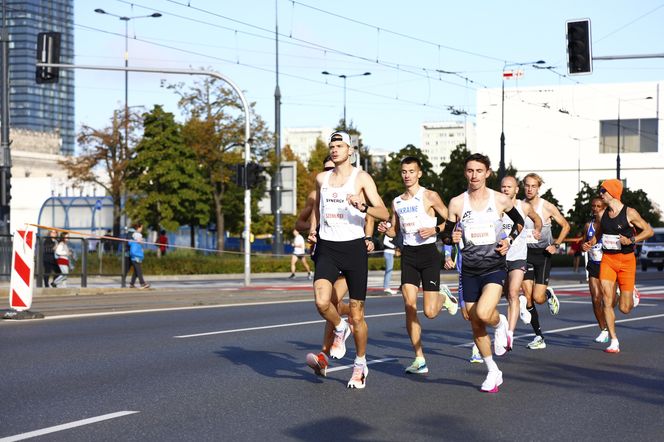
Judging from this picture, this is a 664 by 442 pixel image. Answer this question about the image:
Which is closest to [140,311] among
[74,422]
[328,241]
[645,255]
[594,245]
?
[594,245]

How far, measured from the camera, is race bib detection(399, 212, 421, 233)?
9.62 m

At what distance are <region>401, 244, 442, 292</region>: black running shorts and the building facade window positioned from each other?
Result: 287 ft

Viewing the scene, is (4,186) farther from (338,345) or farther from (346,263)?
(346,263)

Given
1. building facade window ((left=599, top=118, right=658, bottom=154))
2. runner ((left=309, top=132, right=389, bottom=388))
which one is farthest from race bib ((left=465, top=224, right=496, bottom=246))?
building facade window ((left=599, top=118, right=658, bottom=154))

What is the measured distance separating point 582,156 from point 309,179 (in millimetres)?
25800

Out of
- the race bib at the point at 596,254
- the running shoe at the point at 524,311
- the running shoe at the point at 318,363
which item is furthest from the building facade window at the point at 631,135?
the running shoe at the point at 318,363

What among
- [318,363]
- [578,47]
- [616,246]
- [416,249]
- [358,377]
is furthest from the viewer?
[578,47]

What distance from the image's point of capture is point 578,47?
23.6m

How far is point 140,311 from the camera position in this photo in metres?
17.8

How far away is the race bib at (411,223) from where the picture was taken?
9.62 meters

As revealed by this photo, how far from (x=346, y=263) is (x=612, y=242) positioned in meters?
4.49

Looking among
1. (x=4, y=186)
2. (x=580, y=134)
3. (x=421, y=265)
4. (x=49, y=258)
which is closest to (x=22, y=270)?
(x=421, y=265)

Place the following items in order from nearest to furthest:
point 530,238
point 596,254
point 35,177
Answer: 1. point 530,238
2. point 596,254
3. point 35,177

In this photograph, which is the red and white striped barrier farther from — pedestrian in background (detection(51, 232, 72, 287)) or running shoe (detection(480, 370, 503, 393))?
running shoe (detection(480, 370, 503, 393))
